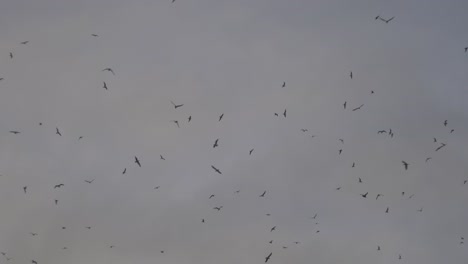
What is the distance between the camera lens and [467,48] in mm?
56969

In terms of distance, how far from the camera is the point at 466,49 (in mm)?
56844

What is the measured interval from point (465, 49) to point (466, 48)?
0.37 m

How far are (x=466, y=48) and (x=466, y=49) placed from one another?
223 mm

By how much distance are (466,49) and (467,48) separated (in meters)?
0.25

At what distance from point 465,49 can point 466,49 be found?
0.55 m

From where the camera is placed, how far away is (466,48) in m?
56.7

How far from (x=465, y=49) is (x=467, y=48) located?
774 mm

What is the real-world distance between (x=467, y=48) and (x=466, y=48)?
410 mm

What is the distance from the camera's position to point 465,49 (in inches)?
2221
